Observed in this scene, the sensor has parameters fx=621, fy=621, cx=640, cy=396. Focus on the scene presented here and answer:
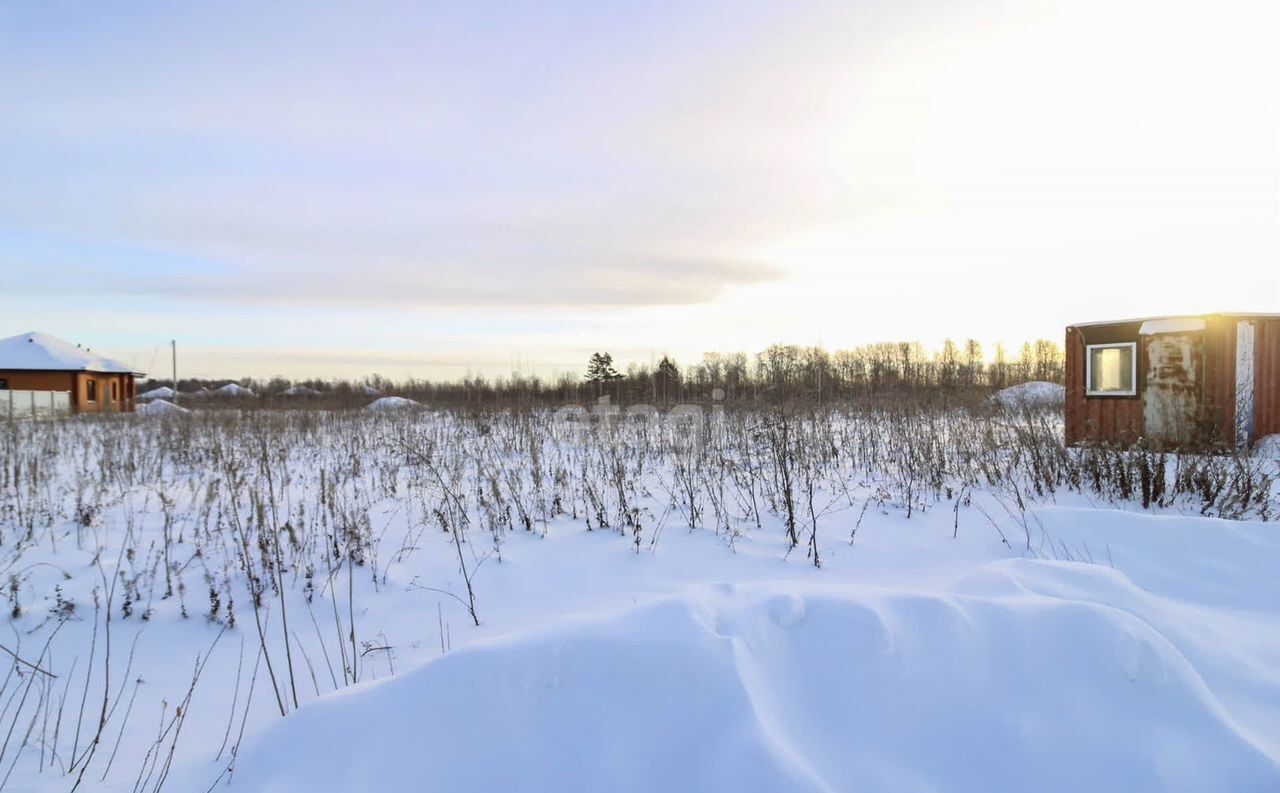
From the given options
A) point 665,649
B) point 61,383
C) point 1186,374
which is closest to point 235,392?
point 61,383

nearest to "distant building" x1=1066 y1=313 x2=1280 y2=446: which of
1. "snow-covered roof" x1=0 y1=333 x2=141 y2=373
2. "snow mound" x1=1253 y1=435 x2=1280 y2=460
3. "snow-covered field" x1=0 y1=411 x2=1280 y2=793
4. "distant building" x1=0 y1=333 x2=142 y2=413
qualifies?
"snow mound" x1=1253 y1=435 x2=1280 y2=460

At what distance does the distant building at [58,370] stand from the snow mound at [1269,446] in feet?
115

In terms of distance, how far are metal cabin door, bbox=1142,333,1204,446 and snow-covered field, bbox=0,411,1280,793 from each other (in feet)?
13.0

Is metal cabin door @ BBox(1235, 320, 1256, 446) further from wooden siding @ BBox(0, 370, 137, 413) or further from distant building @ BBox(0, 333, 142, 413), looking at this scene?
wooden siding @ BBox(0, 370, 137, 413)

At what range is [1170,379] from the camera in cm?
905

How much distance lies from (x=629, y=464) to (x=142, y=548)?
5.15 metres

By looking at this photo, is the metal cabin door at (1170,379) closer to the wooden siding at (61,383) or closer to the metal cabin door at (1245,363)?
the metal cabin door at (1245,363)

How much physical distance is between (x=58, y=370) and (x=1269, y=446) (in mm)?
39968

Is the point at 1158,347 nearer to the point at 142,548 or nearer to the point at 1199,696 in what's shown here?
the point at 1199,696

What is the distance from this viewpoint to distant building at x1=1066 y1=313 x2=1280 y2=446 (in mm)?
8609

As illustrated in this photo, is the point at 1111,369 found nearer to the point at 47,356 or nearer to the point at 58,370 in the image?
the point at 58,370

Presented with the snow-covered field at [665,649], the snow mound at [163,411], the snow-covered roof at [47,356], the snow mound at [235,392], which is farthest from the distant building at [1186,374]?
the snow-covered roof at [47,356]

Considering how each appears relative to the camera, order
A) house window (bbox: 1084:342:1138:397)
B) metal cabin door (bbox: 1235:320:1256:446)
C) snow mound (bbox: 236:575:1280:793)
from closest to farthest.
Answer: snow mound (bbox: 236:575:1280:793)
metal cabin door (bbox: 1235:320:1256:446)
house window (bbox: 1084:342:1138:397)

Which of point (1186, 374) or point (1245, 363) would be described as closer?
point (1245, 363)
